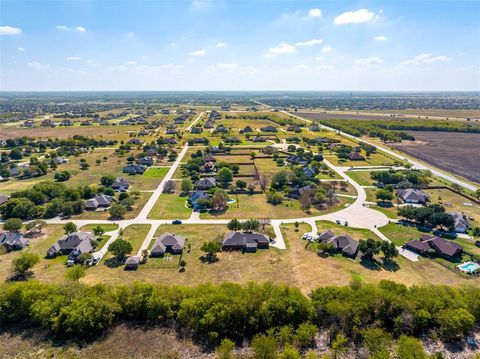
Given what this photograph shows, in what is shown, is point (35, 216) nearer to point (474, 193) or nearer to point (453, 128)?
point (474, 193)

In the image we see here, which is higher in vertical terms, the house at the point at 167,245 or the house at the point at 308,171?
the house at the point at 308,171

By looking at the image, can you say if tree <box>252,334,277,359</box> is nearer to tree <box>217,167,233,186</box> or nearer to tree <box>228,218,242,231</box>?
tree <box>228,218,242,231</box>

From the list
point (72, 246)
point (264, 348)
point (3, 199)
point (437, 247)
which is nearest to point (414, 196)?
point (437, 247)

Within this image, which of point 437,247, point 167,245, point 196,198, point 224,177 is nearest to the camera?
point 437,247

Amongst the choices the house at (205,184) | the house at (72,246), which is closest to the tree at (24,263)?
the house at (72,246)

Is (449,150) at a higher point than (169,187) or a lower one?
higher

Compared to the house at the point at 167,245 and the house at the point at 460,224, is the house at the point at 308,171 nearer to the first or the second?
the house at the point at 460,224

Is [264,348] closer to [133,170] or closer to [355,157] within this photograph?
[133,170]
